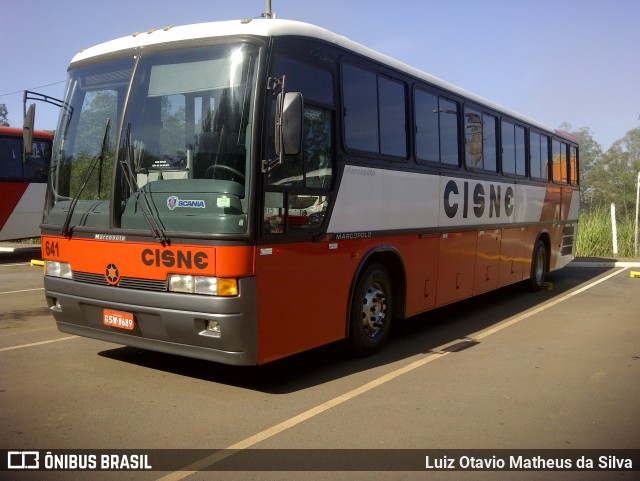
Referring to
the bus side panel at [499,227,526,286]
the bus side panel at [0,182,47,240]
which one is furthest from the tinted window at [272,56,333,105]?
the bus side panel at [0,182,47,240]

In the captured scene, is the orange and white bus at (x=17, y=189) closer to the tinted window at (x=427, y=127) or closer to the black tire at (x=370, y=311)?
the tinted window at (x=427, y=127)

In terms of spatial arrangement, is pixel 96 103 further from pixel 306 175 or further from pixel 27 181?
pixel 27 181

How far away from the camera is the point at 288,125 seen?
4980 mm

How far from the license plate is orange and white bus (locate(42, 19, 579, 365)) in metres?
0.02

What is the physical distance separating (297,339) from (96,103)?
3024 millimetres

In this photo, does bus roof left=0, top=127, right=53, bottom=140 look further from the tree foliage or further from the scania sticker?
the tree foliage

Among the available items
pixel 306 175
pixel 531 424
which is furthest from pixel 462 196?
pixel 531 424

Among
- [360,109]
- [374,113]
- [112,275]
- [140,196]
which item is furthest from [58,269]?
[374,113]

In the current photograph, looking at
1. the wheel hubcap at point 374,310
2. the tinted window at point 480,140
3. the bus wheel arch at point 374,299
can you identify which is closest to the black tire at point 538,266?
the tinted window at point 480,140

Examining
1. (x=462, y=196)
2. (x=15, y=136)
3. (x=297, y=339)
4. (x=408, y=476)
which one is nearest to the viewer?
(x=408, y=476)

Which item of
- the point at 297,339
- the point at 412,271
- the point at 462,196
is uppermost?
the point at 462,196

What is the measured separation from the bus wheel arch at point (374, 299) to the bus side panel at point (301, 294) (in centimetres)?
24

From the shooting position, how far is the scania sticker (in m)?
5.02

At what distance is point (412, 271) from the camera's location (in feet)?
24.7
